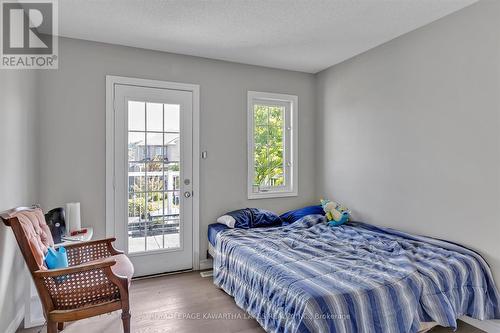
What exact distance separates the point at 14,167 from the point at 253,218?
7.51 ft

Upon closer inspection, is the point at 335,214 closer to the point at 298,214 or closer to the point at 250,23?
the point at 298,214

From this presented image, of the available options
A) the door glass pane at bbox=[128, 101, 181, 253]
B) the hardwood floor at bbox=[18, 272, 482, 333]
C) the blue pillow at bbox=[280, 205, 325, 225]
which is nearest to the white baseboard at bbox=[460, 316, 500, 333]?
the hardwood floor at bbox=[18, 272, 482, 333]

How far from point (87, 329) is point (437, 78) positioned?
361cm

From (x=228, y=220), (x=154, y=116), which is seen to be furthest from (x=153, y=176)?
(x=228, y=220)

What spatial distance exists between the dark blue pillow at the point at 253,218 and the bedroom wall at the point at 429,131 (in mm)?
995

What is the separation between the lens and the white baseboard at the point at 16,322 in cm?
214

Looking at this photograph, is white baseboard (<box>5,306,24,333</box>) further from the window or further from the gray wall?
the window

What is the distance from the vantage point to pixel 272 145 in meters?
4.06

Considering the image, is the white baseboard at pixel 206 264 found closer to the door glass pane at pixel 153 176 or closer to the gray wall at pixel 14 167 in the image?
the door glass pane at pixel 153 176

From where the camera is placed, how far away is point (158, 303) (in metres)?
2.69

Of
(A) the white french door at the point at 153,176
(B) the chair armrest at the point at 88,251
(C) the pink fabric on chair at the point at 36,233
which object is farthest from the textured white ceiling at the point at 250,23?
(B) the chair armrest at the point at 88,251

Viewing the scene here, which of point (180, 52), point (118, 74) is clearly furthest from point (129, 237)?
point (180, 52)

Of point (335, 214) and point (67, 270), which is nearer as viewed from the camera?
point (67, 270)

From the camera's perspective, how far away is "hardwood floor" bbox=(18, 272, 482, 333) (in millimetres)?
2281
